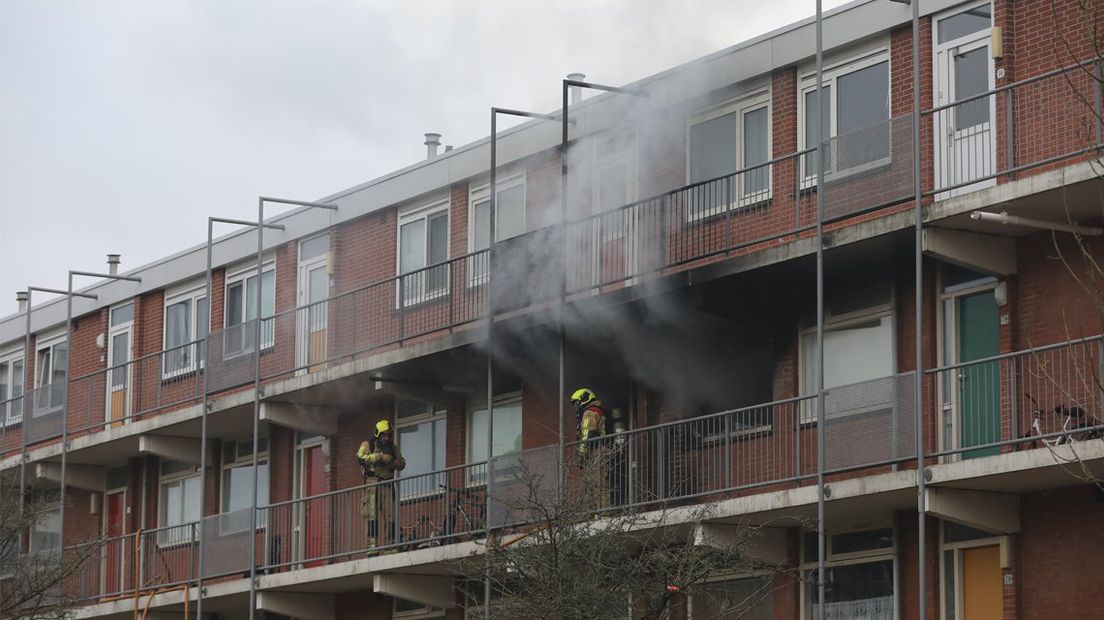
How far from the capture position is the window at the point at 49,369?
36.9 meters

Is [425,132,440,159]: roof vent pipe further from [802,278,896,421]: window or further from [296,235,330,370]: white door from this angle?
[802,278,896,421]: window

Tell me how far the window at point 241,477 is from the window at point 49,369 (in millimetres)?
4538

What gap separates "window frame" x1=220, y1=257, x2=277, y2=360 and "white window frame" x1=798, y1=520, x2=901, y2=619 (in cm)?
1077

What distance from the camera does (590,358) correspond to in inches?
1014

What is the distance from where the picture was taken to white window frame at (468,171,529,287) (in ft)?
90.2

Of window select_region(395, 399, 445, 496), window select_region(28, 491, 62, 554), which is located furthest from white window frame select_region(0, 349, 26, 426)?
window select_region(395, 399, 445, 496)

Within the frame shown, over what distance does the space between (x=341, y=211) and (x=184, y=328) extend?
5.17 meters

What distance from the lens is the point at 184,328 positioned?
116ft

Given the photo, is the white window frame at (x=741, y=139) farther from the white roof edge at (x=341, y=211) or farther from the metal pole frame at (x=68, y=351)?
the metal pole frame at (x=68, y=351)

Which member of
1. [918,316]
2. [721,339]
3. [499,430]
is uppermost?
[721,339]

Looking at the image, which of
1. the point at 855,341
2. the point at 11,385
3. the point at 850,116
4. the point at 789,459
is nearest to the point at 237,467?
the point at 11,385

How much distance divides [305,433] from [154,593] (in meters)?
3.59

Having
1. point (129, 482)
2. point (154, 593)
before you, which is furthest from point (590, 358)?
point (129, 482)

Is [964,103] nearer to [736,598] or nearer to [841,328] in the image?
[841,328]
